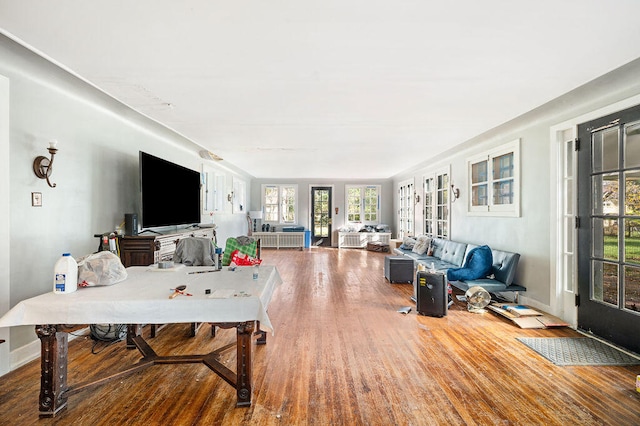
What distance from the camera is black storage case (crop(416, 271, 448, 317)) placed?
3.90m

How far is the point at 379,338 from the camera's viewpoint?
10.6 feet

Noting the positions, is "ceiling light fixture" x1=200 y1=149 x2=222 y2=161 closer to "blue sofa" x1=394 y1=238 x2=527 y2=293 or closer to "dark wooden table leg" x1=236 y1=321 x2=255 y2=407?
"blue sofa" x1=394 y1=238 x2=527 y2=293

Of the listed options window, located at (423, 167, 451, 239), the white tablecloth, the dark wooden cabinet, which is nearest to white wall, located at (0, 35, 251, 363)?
the dark wooden cabinet

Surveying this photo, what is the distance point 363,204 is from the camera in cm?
1180

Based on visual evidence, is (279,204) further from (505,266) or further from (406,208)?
(505,266)

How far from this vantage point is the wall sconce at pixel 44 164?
9.43ft

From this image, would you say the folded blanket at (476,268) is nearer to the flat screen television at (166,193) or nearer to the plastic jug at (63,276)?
the flat screen television at (166,193)

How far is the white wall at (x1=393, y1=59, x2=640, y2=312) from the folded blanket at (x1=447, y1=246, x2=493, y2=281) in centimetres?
40

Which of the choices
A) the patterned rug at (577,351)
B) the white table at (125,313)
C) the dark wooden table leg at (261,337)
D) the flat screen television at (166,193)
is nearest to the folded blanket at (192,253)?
the flat screen television at (166,193)

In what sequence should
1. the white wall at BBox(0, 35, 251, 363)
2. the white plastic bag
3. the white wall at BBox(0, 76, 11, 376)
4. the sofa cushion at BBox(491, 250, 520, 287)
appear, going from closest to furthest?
1. the white plastic bag
2. the white wall at BBox(0, 76, 11, 376)
3. the white wall at BBox(0, 35, 251, 363)
4. the sofa cushion at BBox(491, 250, 520, 287)

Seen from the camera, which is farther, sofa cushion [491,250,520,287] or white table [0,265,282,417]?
sofa cushion [491,250,520,287]

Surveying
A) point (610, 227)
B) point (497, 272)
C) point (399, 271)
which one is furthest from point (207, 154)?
point (610, 227)

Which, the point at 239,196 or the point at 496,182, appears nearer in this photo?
the point at 496,182

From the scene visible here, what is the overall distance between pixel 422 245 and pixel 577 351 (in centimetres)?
418
